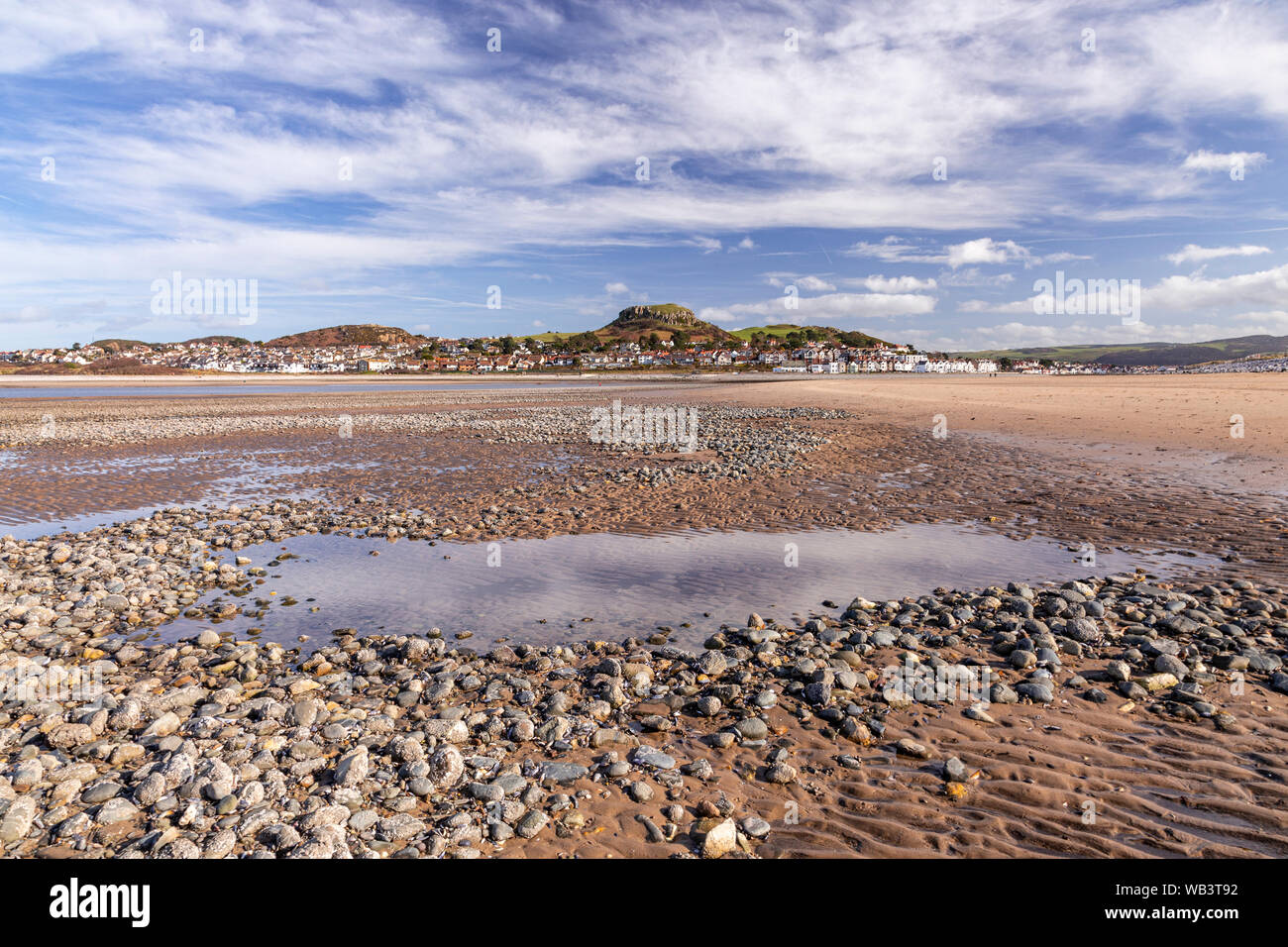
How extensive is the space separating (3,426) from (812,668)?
5267 cm

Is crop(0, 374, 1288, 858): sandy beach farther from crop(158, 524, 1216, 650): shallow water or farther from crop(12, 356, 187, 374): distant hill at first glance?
crop(12, 356, 187, 374): distant hill

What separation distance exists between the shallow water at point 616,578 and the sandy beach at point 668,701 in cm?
17

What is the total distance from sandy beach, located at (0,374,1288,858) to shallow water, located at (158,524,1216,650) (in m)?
0.17

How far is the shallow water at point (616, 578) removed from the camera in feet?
29.9

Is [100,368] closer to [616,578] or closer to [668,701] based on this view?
[616,578]

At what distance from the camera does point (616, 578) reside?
11195 millimetres

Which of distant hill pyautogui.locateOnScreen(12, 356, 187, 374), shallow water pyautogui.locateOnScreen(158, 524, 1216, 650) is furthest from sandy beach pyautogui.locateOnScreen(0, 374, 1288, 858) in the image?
distant hill pyautogui.locateOnScreen(12, 356, 187, 374)

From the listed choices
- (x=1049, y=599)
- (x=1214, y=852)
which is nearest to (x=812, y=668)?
(x=1214, y=852)

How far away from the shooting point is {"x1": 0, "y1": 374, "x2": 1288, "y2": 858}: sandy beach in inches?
179

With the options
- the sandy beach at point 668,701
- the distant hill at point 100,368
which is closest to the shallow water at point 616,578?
the sandy beach at point 668,701

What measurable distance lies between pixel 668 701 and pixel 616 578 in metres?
4.73

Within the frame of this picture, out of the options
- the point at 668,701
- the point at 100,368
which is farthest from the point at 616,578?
the point at 100,368

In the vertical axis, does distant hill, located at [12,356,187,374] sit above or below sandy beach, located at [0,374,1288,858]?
above
